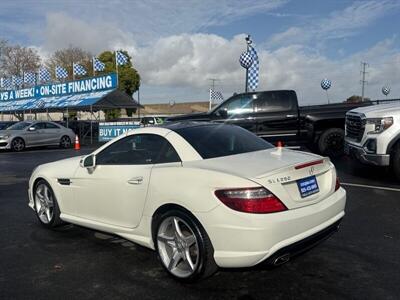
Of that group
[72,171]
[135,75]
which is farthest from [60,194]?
[135,75]

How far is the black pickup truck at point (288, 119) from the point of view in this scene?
12.1m

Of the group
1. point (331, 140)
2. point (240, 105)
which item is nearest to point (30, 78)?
point (240, 105)

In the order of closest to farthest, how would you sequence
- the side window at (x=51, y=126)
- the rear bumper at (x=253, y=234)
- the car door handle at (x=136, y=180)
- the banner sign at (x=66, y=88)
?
the rear bumper at (x=253, y=234) < the car door handle at (x=136, y=180) < the side window at (x=51, y=126) < the banner sign at (x=66, y=88)

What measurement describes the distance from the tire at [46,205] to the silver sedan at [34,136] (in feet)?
48.6

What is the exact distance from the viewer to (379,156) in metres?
8.23

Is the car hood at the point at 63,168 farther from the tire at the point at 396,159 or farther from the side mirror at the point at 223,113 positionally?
the side mirror at the point at 223,113

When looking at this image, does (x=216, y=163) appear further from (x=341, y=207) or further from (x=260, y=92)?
(x=260, y=92)

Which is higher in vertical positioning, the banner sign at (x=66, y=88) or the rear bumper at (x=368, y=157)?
the banner sign at (x=66, y=88)

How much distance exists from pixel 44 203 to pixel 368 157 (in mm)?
6053

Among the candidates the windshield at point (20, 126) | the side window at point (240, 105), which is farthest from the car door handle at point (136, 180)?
the windshield at point (20, 126)

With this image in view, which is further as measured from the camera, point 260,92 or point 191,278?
point 260,92

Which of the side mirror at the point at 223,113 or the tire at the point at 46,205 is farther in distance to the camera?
the side mirror at the point at 223,113

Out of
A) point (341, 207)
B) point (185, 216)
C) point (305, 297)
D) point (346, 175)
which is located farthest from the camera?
point (346, 175)

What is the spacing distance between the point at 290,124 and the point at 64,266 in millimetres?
8858
